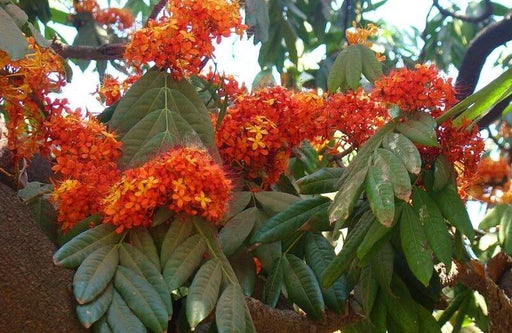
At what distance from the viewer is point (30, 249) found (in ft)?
5.87

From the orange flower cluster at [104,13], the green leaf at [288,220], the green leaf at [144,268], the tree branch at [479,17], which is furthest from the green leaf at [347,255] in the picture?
the tree branch at [479,17]

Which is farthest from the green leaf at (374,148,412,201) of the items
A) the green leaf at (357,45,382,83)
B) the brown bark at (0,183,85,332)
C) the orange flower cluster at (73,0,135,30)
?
the orange flower cluster at (73,0,135,30)

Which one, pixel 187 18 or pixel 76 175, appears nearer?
pixel 76 175

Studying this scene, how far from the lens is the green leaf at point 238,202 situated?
2.24 m

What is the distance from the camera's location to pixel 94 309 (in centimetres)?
175

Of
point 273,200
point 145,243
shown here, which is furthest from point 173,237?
point 273,200

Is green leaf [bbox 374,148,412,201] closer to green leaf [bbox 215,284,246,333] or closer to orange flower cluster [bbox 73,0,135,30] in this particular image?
green leaf [bbox 215,284,246,333]

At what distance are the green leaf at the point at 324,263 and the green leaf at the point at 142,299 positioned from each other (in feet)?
1.71

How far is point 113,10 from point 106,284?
274cm

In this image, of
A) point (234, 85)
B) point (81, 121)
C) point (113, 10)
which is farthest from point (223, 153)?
point (113, 10)

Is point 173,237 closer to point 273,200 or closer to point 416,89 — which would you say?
point 273,200

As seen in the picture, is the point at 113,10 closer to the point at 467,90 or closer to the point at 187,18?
the point at 467,90

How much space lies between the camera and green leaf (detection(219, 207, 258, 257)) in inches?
83.8

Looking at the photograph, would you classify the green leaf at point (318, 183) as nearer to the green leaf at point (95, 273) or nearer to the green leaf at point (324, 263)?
the green leaf at point (324, 263)
